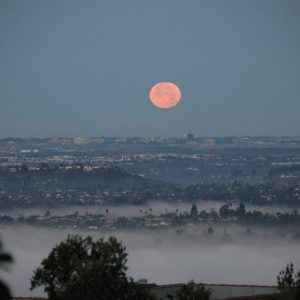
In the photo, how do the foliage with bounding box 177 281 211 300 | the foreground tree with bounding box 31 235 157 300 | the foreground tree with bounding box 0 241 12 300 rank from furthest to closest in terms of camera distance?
the foliage with bounding box 177 281 211 300 < the foreground tree with bounding box 31 235 157 300 < the foreground tree with bounding box 0 241 12 300

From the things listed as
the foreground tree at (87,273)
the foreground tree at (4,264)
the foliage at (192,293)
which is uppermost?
the foreground tree at (4,264)

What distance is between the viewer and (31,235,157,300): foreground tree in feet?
272

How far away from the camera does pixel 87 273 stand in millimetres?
82750

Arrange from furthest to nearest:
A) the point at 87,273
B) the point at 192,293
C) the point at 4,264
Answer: the point at 192,293
the point at 87,273
the point at 4,264

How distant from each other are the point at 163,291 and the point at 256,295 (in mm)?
8448

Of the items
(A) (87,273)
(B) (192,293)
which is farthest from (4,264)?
(B) (192,293)

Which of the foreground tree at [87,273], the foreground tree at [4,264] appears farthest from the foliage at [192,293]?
the foreground tree at [4,264]

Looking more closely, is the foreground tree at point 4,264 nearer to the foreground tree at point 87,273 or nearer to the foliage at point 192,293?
the foreground tree at point 87,273

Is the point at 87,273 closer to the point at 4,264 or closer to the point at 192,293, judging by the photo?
the point at 192,293

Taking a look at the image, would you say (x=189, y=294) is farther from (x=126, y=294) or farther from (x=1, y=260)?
(x=1, y=260)

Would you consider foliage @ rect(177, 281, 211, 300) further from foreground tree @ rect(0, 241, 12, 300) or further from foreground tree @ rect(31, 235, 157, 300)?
foreground tree @ rect(0, 241, 12, 300)

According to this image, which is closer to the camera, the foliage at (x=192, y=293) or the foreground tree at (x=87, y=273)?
the foreground tree at (x=87, y=273)

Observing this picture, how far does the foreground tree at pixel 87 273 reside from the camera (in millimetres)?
83000

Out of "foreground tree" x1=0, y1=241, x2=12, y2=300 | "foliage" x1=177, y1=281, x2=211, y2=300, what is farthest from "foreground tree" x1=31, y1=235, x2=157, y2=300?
"foreground tree" x1=0, y1=241, x2=12, y2=300
